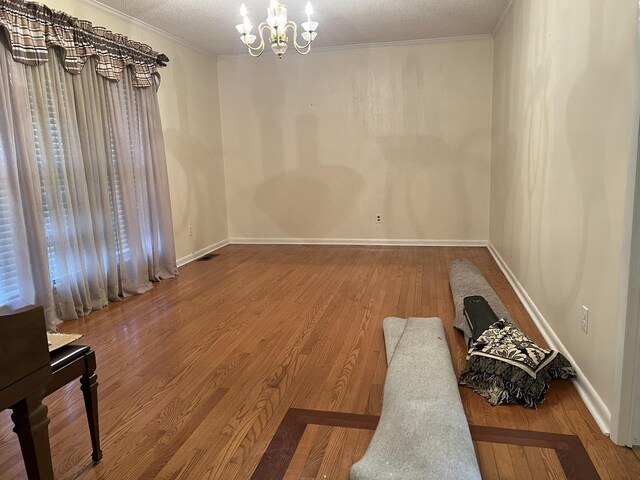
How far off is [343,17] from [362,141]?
1.69 m

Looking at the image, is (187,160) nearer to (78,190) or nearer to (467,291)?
(78,190)

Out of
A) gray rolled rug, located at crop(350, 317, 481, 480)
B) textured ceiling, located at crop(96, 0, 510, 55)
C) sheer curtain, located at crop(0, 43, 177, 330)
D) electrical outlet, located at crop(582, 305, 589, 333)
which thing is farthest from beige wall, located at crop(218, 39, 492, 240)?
electrical outlet, located at crop(582, 305, 589, 333)

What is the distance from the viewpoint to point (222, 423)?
2.08 m

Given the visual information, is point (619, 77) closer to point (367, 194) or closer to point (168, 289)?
point (168, 289)

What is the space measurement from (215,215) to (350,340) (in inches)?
148

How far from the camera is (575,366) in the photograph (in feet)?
7.70

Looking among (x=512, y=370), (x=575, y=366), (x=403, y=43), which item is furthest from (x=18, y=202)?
(x=403, y=43)

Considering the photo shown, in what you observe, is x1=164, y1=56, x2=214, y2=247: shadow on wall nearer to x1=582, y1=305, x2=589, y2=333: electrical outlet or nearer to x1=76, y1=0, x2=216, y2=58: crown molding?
x1=76, y1=0, x2=216, y2=58: crown molding

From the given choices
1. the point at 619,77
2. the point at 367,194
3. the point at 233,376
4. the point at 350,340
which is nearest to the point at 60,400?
the point at 233,376

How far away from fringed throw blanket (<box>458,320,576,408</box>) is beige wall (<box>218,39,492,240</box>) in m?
3.68

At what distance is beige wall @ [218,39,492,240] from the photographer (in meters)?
5.68

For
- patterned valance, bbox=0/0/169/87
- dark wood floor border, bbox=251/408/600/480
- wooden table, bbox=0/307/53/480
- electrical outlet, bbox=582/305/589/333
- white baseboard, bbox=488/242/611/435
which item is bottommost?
dark wood floor border, bbox=251/408/600/480

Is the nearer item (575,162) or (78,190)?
A: (575,162)

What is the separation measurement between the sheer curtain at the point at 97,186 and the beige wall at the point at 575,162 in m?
3.39
